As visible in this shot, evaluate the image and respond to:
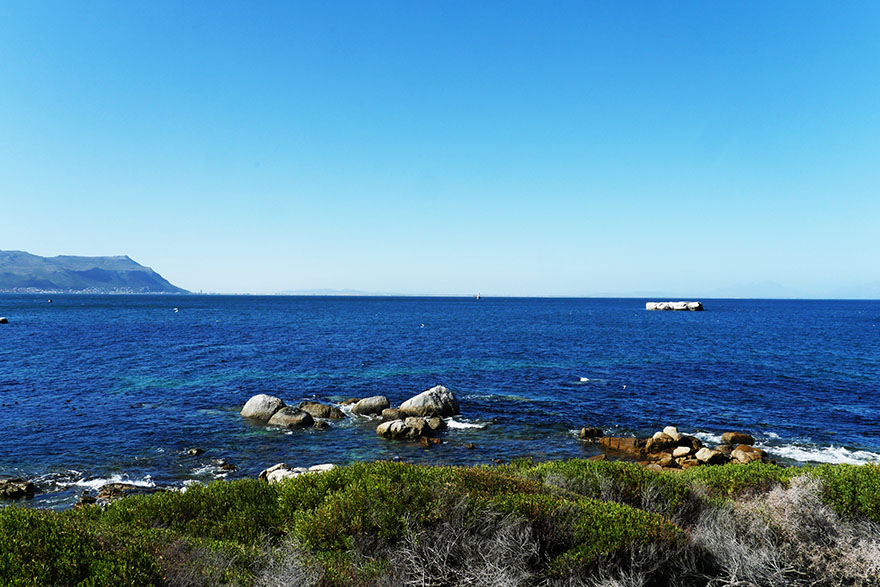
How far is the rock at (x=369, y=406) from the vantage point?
34375mm

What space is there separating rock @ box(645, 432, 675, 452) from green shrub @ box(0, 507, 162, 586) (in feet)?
84.7

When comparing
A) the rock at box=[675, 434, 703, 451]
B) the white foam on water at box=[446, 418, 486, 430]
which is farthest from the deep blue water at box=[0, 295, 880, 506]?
→ the rock at box=[675, 434, 703, 451]

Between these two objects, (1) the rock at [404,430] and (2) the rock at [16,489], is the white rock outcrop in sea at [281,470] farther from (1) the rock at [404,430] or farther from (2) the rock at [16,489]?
(2) the rock at [16,489]

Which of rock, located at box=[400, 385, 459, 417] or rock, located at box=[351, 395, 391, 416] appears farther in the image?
rock, located at box=[351, 395, 391, 416]

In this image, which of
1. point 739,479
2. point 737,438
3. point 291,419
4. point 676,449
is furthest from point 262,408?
point 737,438

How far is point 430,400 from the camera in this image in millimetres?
33781

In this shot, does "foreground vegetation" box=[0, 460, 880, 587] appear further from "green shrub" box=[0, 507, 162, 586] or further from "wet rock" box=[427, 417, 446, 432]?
"wet rock" box=[427, 417, 446, 432]

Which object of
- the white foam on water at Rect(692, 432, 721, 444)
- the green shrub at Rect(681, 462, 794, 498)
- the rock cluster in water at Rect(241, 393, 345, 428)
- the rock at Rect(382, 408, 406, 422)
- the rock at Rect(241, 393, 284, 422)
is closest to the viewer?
the green shrub at Rect(681, 462, 794, 498)

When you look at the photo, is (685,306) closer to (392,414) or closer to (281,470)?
(392,414)

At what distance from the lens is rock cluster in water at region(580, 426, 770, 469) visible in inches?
990

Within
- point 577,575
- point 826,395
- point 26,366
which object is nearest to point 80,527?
point 577,575

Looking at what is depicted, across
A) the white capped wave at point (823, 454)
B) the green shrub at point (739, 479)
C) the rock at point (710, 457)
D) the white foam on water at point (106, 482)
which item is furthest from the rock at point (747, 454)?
the white foam on water at point (106, 482)

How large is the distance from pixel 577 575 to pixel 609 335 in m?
83.9

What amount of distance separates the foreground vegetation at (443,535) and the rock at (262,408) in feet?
66.4
